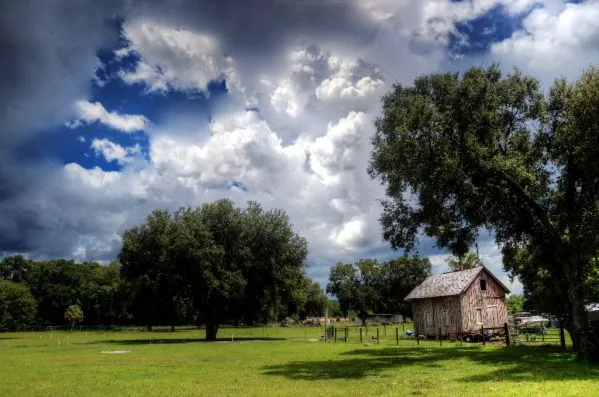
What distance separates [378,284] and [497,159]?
119068 millimetres

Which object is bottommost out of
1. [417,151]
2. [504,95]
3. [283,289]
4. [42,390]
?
[42,390]

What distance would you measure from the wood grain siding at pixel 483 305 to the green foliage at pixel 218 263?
18964 mm

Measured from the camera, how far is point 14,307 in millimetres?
103250

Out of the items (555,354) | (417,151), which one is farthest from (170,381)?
(555,354)

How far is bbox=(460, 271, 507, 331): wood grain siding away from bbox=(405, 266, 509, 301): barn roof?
0.73m

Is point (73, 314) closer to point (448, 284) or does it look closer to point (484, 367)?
point (448, 284)

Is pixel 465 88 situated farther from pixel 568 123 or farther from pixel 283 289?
pixel 283 289

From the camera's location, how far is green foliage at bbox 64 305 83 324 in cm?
11881

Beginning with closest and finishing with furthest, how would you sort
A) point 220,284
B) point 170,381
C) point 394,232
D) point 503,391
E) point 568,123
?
point 503,391
point 170,381
point 568,123
point 394,232
point 220,284

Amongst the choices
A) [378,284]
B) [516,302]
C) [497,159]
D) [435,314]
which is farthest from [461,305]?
[516,302]

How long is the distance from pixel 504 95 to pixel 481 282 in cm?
3585

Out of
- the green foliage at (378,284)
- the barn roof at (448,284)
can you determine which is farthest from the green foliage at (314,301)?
the barn roof at (448,284)

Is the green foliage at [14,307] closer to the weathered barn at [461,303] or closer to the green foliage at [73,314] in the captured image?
the green foliage at [73,314]

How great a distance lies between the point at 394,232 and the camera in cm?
3372
